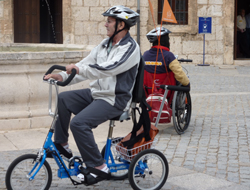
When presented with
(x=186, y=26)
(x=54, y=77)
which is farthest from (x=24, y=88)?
(x=186, y=26)

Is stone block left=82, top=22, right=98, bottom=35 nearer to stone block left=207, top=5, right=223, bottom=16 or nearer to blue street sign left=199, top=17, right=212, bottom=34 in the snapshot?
blue street sign left=199, top=17, right=212, bottom=34

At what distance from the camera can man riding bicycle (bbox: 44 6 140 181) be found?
3.71 meters

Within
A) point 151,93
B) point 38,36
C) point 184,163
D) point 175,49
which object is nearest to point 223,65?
point 175,49

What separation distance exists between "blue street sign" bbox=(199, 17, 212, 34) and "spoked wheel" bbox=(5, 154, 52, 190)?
1379 centimetres

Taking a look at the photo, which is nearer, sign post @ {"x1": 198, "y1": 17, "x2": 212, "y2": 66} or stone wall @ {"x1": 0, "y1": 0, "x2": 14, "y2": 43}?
sign post @ {"x1": 198, "y1": 17, "x2": 212, "y2": 66}

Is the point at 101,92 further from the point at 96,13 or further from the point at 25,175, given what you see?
the point at 96,13

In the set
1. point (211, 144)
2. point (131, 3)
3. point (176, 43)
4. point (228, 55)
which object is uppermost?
point (131, 3)

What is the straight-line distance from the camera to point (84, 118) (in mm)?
3715

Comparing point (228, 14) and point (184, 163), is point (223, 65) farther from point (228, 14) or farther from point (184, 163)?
point (184, 163)

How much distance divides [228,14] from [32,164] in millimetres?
14787

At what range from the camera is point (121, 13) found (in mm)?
3918

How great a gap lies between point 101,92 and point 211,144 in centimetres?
240

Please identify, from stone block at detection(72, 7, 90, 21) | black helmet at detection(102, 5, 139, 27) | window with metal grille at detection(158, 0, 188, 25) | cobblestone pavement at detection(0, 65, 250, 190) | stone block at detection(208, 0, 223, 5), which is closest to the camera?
black helmet at detection(102, 5, 139, 27)

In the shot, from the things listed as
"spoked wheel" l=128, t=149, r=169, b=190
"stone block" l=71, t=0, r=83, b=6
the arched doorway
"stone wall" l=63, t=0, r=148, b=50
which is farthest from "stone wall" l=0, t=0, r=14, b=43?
"spoked wheel" l=128, t=149, r=169, b=190
